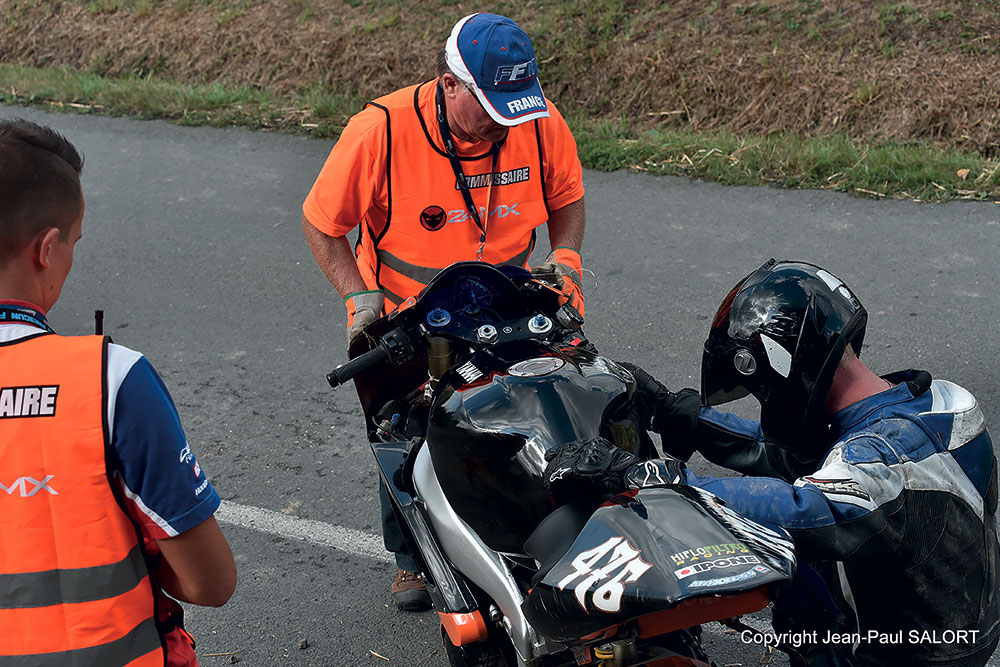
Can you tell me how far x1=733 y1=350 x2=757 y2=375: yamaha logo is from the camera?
2512mm

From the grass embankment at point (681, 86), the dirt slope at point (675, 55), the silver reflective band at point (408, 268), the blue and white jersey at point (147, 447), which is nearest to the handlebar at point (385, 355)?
the silver reflective band at point (408, 268)

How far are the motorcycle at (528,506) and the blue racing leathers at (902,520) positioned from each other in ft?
1.02

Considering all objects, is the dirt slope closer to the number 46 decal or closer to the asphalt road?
the asphalt road

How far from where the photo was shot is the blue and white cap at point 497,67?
10.8 feet

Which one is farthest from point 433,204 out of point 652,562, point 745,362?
point 652,562

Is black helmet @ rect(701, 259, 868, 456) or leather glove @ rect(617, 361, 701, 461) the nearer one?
black helmet @ rect(701, 259, 868, 456)

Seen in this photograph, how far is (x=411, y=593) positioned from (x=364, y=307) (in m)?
1.13

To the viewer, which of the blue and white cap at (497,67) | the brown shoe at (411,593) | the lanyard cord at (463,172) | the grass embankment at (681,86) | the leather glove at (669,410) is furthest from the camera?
the grass embankment at (681,86)

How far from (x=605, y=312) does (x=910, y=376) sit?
135 inches

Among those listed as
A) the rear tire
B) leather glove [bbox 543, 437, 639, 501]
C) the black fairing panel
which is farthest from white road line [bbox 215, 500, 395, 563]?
leather glove [bbox 543, 437, 639, 501]

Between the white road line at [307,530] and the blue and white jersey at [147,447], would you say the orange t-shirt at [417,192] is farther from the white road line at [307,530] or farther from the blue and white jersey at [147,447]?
the blue and white jersey at [147,447]

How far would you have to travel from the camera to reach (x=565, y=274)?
3.43 meters

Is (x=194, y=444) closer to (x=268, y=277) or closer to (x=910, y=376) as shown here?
(x=268, y=277)

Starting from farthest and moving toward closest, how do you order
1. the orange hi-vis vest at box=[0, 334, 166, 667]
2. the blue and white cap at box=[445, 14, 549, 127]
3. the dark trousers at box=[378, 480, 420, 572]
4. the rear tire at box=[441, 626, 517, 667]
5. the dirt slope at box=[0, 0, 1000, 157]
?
the dirt slope at box=[0, 0, 1000, 157] < the dark trousers at box=[378, 480, 420, 572] < the blue and white cap at box=[445, 14, 549, 127] < the rear tire at box=[441, 626, 517, 667] < the orange hi-vis vest at box=[0, 334, 166, 667]
